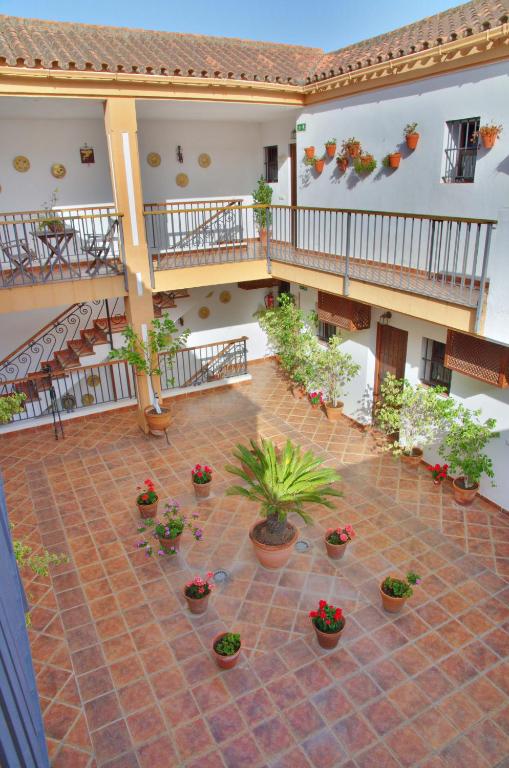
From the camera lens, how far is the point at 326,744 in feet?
16.7

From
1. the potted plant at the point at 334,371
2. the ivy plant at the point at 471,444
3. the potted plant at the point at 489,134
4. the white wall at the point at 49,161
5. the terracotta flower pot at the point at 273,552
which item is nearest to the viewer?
the terracotta flower pot at the point at 273,552

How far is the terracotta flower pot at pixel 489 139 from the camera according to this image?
25.2ft

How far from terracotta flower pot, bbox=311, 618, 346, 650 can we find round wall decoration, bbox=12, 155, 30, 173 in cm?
1113

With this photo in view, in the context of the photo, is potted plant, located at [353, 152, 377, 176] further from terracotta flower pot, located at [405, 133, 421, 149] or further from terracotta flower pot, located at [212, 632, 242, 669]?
terracotta flower pot, located at [212, 632, 242, 669]

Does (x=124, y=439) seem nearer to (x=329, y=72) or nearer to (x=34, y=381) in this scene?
(x=34, y=381)

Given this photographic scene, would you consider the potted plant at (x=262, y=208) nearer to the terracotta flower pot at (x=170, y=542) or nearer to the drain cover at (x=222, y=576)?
the terracotta flower pot at (x=170, y=542)

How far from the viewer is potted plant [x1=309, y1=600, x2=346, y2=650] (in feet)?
19.5

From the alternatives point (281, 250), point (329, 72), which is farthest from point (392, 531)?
point (329, 72)

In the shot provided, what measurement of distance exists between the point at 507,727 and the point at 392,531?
308cm

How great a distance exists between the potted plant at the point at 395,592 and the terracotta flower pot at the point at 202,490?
10.9 ft

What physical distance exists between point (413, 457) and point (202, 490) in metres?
3.90

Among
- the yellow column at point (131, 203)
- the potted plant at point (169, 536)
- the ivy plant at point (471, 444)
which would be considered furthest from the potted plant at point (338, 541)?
the yellow column at point (131, 203)

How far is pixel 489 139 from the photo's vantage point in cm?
770

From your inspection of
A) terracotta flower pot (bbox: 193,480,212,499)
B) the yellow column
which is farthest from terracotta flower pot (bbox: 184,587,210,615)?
the yellow column
